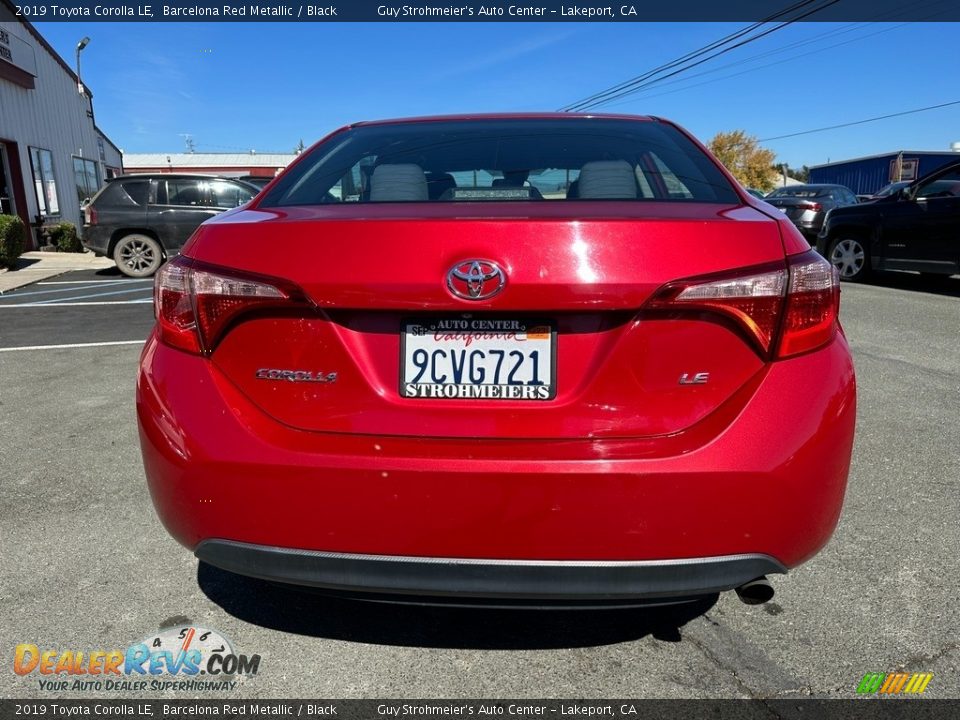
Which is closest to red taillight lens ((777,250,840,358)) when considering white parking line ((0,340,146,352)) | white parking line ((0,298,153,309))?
white parking line ((0,340,146,352))

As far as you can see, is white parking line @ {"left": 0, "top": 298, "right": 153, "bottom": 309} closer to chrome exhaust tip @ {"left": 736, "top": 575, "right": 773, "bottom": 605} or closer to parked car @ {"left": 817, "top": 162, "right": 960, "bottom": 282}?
chrome exhaust tip @ {"left": 736, "top": 575, "right": 773, "bottom": 605}

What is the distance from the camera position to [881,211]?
9852 mm

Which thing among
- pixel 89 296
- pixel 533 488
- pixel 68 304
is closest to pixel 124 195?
pixel 89 296

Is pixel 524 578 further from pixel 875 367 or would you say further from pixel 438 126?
pixel 875 367

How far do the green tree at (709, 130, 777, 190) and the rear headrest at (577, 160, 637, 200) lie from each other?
273 ft

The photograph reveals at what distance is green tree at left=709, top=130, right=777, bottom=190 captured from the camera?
7975cm

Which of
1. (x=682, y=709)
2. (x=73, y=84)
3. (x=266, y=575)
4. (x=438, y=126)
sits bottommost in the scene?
(x=682, y=709)

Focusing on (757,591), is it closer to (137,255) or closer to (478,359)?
(478,359)

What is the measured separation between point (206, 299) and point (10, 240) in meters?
14.2

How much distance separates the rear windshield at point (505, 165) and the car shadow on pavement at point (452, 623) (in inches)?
49.8

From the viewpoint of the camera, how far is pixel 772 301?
1.69 meters

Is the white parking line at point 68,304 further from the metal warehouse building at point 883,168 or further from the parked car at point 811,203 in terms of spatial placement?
the metal warehouse building at point 883,168
